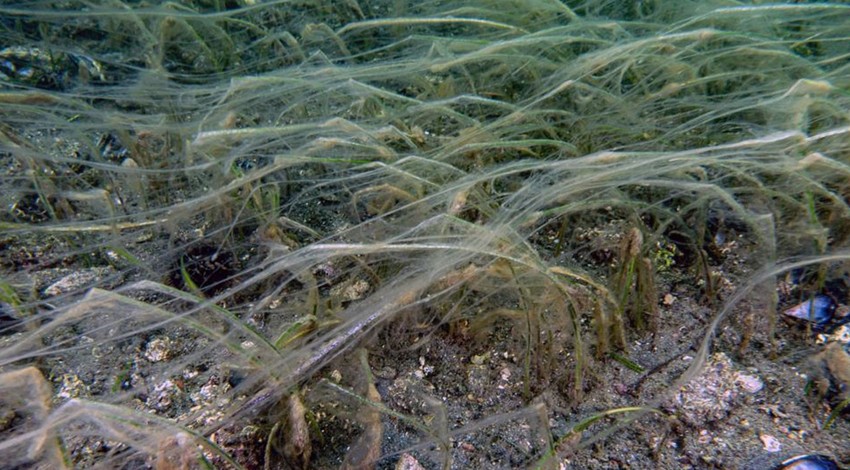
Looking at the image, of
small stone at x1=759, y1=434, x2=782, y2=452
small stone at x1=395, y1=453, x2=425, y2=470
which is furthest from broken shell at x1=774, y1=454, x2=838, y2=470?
small stone at x1=395, y1=453, x2=425, y2=470

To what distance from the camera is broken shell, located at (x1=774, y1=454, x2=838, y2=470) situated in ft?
4.68

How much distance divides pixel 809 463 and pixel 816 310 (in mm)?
692

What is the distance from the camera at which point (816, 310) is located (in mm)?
1861

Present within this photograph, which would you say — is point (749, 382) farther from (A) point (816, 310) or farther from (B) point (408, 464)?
(B) point (408, 464)

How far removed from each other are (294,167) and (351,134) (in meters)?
0.62

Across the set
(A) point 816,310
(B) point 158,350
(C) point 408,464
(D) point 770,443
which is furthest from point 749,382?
(B) point 158,350

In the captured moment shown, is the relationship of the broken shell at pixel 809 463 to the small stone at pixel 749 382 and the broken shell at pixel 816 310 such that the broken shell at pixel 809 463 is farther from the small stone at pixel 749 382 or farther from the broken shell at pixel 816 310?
the broken shell at pixel 816 310

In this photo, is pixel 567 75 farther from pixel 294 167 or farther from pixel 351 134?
pixel 294 167

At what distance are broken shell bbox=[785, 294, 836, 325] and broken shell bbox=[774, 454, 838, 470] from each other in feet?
1.96

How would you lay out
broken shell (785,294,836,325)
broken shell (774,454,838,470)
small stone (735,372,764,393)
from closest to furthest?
broken shell (774,454,838,470) < small stone (735,372,764,393) < broken shell (785,294,836,325)

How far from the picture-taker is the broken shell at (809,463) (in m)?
1.43

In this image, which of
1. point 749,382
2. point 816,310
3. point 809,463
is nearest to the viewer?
point 809,463

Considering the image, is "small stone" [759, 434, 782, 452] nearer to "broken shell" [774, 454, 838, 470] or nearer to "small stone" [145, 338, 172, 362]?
"broken shell" [774, 454, 838, 470]

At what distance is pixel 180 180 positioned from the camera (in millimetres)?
2658
